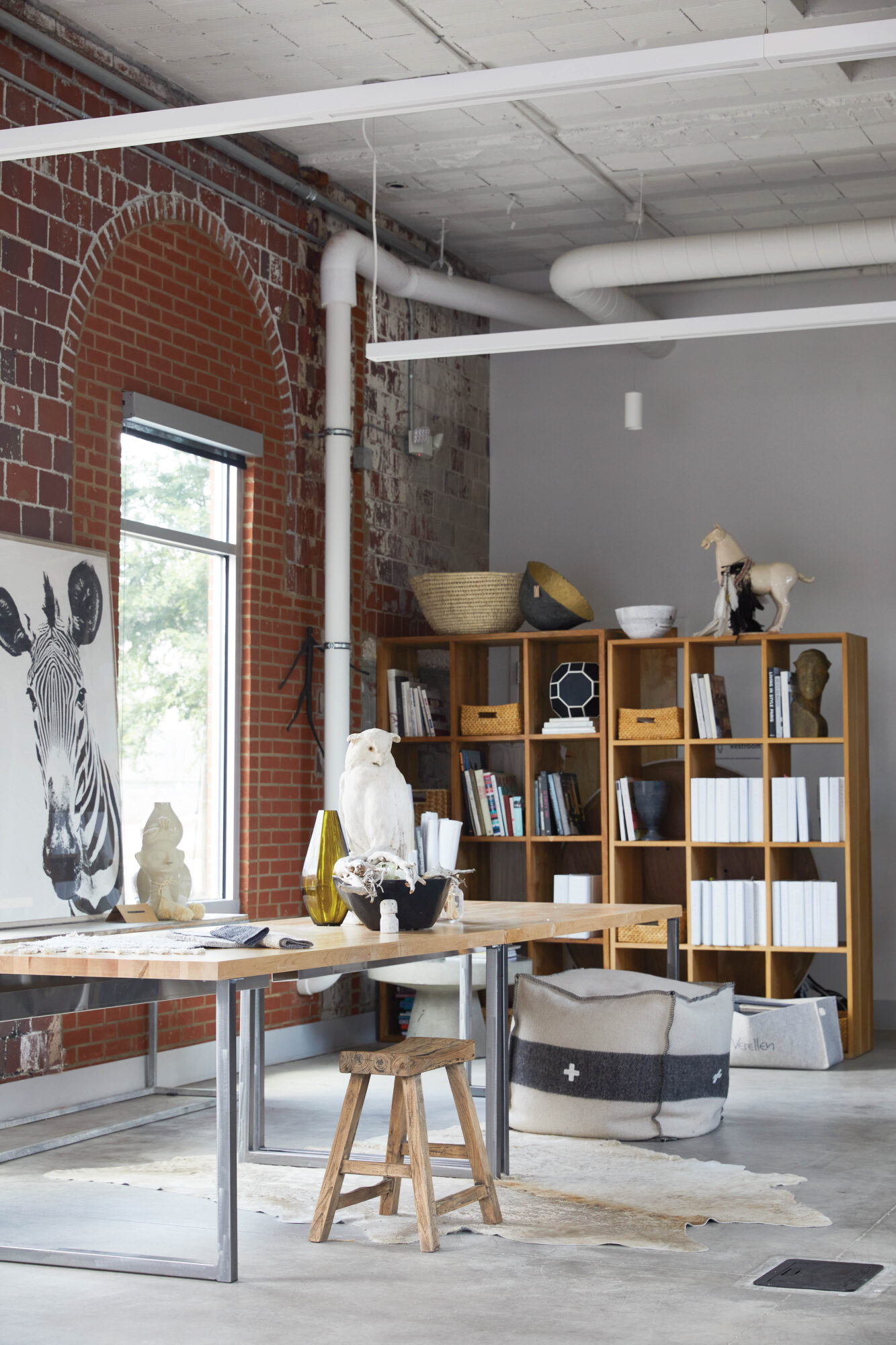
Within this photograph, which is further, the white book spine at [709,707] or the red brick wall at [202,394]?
the white book spine at [709,707]

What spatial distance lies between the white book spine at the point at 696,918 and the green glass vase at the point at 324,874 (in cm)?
337

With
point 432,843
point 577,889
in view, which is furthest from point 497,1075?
point 577,889

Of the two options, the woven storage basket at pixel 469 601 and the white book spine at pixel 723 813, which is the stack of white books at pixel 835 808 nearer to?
the white book spine at pixel 723 813

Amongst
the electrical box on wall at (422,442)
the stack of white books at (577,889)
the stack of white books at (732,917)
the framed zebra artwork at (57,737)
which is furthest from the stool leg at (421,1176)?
the electrical box on wall at (422,442)

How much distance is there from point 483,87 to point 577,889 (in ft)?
15.1

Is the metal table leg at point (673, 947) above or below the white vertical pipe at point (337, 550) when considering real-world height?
below

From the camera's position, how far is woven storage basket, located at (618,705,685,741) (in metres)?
7.85

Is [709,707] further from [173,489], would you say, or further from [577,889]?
[173,489]

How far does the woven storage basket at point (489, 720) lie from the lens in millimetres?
8141

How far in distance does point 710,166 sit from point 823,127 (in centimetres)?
67

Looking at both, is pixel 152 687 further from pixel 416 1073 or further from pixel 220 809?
pixel 416 1073

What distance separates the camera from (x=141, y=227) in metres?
6.61

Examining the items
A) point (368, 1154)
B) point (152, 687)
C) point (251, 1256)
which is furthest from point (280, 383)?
point (251, 1256)

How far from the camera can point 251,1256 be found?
13.4 feet
